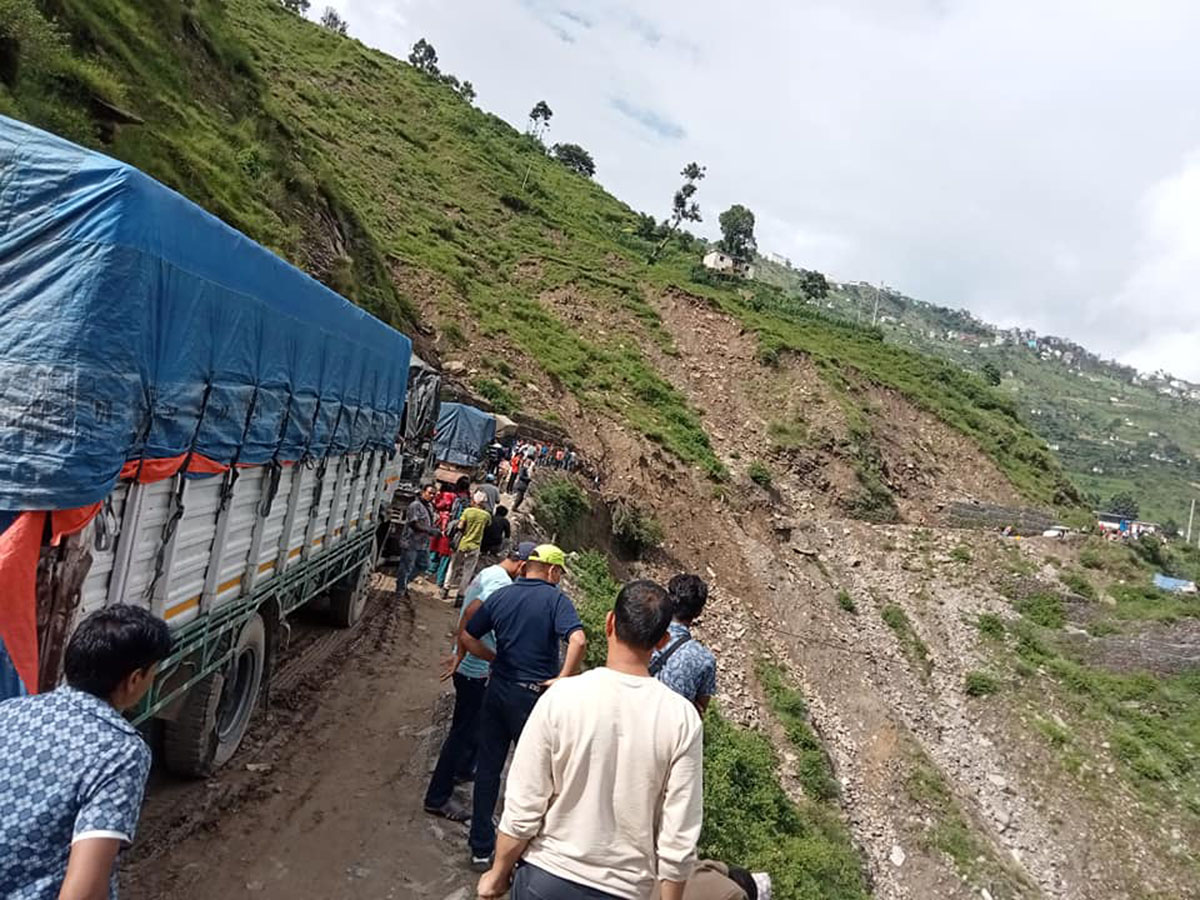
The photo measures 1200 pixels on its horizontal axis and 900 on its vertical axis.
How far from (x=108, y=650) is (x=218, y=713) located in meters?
4.30

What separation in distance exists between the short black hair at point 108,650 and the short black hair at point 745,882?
2.68 m

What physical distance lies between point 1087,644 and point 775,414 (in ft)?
54.1

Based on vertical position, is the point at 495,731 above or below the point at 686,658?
below

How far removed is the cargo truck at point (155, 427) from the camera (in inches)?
126

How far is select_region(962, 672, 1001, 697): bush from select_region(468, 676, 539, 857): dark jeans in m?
22.7

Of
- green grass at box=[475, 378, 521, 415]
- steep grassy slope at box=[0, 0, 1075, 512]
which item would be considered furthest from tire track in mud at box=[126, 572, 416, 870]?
green grass at box=[475, 378, 521, 415]

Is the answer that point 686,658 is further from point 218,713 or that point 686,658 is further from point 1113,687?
point 1113,687

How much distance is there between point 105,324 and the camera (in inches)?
135

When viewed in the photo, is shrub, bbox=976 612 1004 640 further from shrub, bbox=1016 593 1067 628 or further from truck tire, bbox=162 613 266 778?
truck tire, bbox=162 613 266 778

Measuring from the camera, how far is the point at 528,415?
27656 millimetres

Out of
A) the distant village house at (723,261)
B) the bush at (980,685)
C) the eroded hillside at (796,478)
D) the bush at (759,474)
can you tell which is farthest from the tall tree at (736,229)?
the bush at (980,685)

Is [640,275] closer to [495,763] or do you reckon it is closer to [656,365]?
[656,365]

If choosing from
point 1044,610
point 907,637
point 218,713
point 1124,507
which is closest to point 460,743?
point 218,713

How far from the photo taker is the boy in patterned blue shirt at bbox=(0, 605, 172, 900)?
2.00 m
